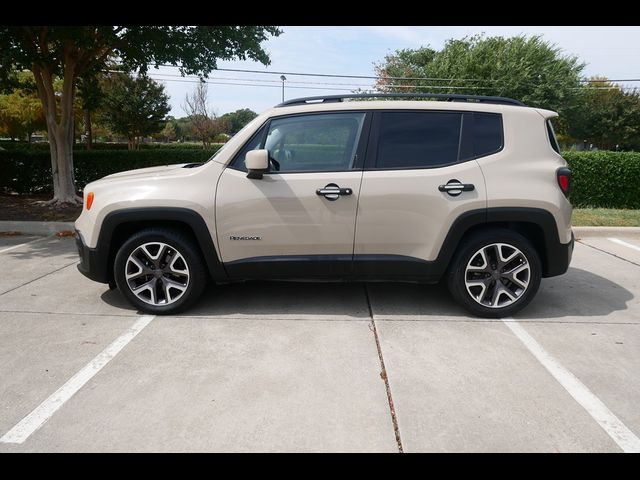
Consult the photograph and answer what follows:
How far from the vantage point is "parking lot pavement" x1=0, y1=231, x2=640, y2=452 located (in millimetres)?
2406

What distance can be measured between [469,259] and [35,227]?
23.0 feet

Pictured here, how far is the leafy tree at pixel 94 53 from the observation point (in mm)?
8070

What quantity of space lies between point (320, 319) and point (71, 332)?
6.64 feet

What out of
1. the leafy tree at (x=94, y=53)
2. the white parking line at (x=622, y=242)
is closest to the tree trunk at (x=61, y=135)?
the leafy tree at (x=94, y=53)

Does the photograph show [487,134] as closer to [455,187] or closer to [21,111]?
[455,187]

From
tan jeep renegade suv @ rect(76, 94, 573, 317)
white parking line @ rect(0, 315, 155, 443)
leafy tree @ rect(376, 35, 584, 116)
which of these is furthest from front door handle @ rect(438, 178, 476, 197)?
leafy tree @ rect(376, 35, 584, 116)

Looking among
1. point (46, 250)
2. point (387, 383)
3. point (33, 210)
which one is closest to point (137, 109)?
point (33, 210)

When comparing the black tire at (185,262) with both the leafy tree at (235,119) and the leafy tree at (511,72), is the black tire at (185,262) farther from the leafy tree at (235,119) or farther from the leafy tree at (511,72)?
the leafy tree at (235,119)

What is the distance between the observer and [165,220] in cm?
393

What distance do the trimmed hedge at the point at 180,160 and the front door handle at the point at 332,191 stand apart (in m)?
7.57

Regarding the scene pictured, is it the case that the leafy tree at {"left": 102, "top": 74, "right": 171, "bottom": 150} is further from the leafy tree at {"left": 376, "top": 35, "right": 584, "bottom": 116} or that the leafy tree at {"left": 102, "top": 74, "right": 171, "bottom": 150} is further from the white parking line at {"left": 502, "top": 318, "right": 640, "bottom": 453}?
the white parking line at {"left": 502, "top": 318, "right": 640, "bottom": 453}

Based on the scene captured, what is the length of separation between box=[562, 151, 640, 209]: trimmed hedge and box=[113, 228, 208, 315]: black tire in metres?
8.50
